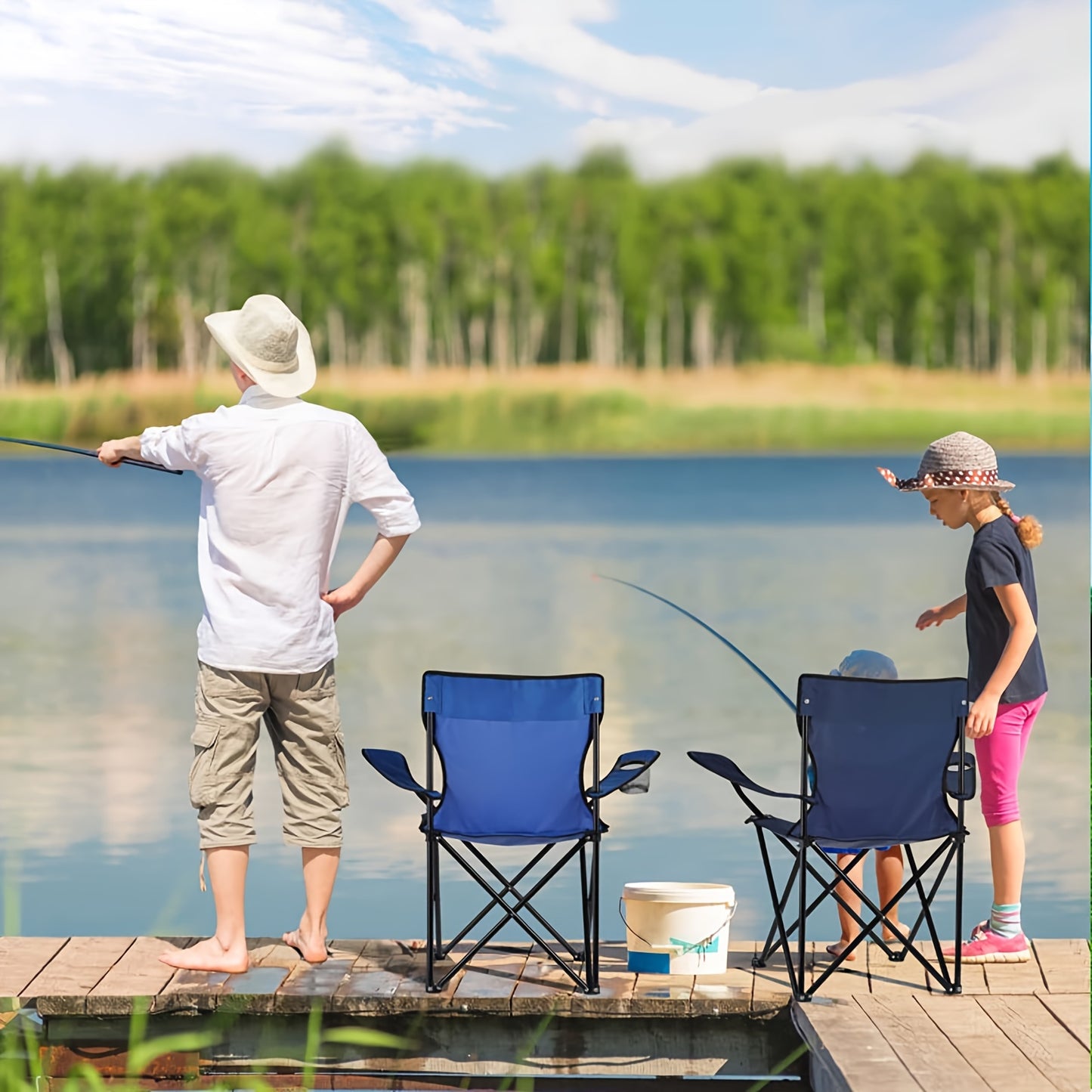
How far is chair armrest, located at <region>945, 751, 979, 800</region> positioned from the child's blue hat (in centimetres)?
25

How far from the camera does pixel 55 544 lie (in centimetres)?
1727

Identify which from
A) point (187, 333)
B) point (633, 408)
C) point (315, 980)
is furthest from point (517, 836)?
point (187, 333)

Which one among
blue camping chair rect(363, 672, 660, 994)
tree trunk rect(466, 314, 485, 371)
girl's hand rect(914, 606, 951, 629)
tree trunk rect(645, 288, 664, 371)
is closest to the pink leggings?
girl's hand rect(914, 606, 951, 629)

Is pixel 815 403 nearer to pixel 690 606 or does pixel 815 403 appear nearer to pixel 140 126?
pixel 690 606

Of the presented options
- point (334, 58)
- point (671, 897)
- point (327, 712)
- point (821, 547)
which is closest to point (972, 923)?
point (671, 897)

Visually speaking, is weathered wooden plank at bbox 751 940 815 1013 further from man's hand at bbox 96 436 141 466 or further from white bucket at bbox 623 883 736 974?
man's hand at bbox 96 436 141 466

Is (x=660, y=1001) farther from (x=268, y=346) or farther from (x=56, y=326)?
(x=56, y=326)

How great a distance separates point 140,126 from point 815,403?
7255 mm

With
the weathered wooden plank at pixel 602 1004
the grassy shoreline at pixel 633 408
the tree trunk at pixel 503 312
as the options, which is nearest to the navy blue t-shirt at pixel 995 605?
the weathered wooden plank at pixel 602 1004

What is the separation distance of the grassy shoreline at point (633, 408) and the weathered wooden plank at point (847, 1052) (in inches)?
543

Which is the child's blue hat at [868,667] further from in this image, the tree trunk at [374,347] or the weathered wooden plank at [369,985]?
the tree trunk at [374,347]

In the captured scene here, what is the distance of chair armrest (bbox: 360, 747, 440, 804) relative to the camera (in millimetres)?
3412

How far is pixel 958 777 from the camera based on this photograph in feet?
11.1

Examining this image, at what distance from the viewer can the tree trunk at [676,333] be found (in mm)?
17953
